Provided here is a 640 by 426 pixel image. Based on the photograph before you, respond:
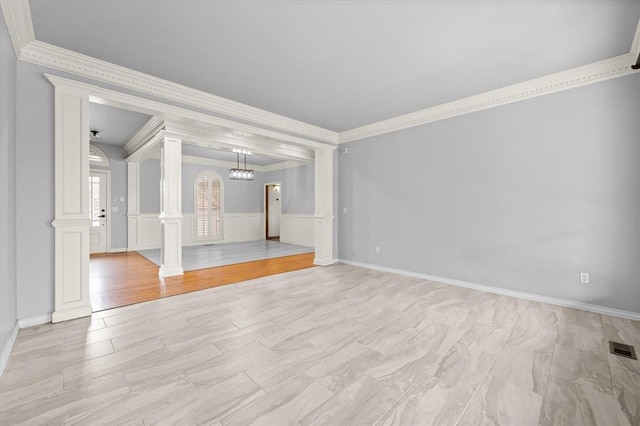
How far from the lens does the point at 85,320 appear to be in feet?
9.41

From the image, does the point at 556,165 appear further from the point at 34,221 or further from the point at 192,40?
the point at 34,221

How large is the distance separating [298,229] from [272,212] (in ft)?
7.42

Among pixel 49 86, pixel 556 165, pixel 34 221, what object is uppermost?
pixel 49 86

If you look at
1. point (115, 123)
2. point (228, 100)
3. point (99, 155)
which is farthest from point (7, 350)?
point (99, 155)

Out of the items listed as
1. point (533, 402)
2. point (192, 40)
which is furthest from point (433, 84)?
point (533, 402)

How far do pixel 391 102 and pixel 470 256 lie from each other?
270 cm

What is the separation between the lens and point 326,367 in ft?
6.64

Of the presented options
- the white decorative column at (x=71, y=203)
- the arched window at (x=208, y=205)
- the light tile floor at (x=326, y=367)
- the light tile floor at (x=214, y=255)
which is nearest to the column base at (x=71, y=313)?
the white decorative column at (x=71, y=203)

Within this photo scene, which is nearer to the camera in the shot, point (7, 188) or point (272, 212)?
point (7, 188)

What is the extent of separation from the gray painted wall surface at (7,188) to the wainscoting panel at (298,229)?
677cm

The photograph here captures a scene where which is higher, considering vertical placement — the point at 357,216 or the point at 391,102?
the point at 391,102

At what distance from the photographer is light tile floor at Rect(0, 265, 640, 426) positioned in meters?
1.58

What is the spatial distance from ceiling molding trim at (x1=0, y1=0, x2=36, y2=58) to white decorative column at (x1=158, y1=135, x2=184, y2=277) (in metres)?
2.16

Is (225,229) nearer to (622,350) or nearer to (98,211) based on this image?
(98,211)
